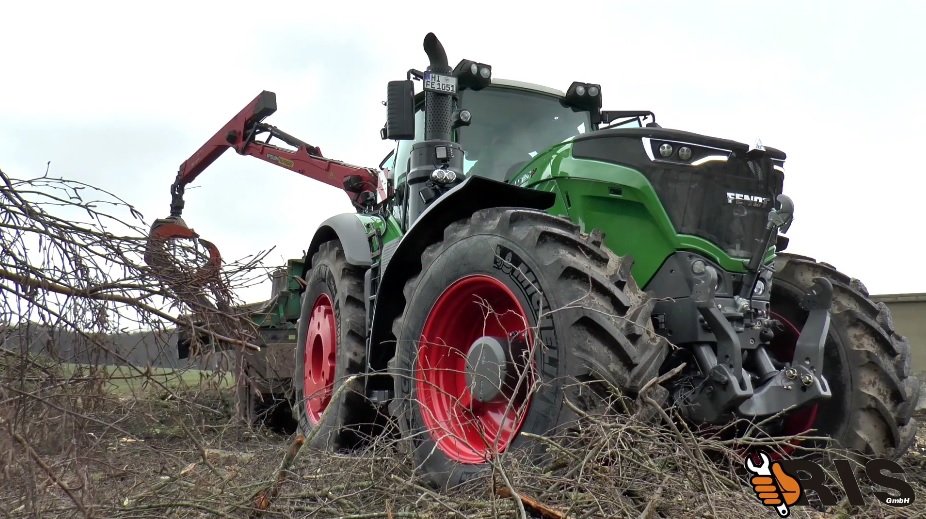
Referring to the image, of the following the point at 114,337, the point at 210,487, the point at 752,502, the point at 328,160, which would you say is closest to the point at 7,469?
the point at 114,337

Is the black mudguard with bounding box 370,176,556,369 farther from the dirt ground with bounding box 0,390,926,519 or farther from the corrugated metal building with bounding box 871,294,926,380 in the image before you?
the corrugated metal building with bounding box 871,294,926,380

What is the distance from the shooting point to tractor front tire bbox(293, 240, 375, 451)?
214 inches

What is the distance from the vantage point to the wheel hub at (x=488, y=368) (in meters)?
3.82

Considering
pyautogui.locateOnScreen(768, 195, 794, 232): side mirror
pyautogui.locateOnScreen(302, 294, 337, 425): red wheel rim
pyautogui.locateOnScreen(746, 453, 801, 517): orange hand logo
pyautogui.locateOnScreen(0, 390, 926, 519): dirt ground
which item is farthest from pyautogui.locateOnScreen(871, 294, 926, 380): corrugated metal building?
pyautogui.locateOnScreen(746, 453, 801, 517): orange hand logo

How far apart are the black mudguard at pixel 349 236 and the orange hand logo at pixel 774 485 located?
314 cm

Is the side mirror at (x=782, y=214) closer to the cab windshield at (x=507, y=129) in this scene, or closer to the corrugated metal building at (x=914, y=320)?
the cab windshield at (x=507, y=129)

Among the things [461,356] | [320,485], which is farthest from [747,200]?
[320,485]

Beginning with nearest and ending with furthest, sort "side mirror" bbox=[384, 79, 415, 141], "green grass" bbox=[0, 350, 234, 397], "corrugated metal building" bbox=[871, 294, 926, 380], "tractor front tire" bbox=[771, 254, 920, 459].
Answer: "green grass" bbox=[0, 350, 234, 397] → "tractor front tire" bbox=[771, 254, 920, 459] → "side mirror" bbox=[384, 79, 415, 141] → "corrugated metal building" bbox=[871, 294, 926, 380]

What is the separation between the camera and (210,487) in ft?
11.9

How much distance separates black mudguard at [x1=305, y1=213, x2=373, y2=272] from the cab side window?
28 cm

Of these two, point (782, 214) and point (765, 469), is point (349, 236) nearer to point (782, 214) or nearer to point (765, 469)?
point (782, 214)

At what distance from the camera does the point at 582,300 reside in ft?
11.5

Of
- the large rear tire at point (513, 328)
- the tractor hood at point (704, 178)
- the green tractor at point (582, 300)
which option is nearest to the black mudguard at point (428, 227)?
the green tractor at point (582, 300)

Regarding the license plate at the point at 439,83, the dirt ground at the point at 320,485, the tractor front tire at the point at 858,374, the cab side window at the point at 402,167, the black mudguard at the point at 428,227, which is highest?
the license plate at the point at 439,83
